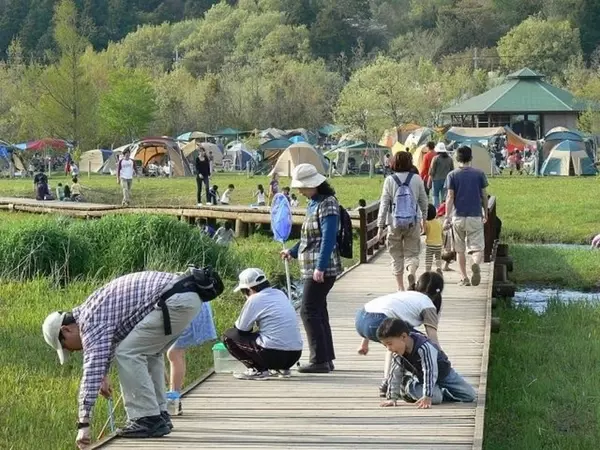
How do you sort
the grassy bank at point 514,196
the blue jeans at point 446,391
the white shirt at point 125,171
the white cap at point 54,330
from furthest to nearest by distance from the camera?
the white shirt at point 125,171
the grassy bank at point 514,196
the blue jeans at point 446,391
the white cap at point 54,330

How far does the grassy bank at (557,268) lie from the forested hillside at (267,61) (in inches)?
1578

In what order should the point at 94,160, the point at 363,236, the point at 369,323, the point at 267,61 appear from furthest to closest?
the point at 267,61 → the point at 94,160 → the point at 363,236 → the point at 369,323

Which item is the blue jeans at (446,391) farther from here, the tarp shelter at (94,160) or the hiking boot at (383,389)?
the tarp shelter at (94,160)

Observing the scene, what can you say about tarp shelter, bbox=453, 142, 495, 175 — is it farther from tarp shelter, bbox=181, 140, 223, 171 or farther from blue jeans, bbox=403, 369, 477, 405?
blue jeans, bbox=403, 369, 477, 405

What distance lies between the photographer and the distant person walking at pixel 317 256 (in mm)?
9523

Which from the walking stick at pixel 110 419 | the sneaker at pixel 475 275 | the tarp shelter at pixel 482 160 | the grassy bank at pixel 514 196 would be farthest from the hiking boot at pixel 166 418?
the tarp shelter at pixel 482 160

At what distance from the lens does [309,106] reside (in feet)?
260

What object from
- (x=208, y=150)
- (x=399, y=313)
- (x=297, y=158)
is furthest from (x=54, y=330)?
(x=208, y=150)

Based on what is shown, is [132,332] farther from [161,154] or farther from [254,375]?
[161,154]

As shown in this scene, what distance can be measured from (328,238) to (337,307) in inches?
159

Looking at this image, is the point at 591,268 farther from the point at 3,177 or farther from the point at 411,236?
the point at 3,177

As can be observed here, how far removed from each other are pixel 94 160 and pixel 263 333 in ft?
175

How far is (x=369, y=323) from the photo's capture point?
8.73m

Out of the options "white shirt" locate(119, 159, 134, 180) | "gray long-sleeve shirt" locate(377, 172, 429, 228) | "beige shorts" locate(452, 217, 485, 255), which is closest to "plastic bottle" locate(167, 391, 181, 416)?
"gray long-sleeve shirt" locate(377, 172, 429, 228)
